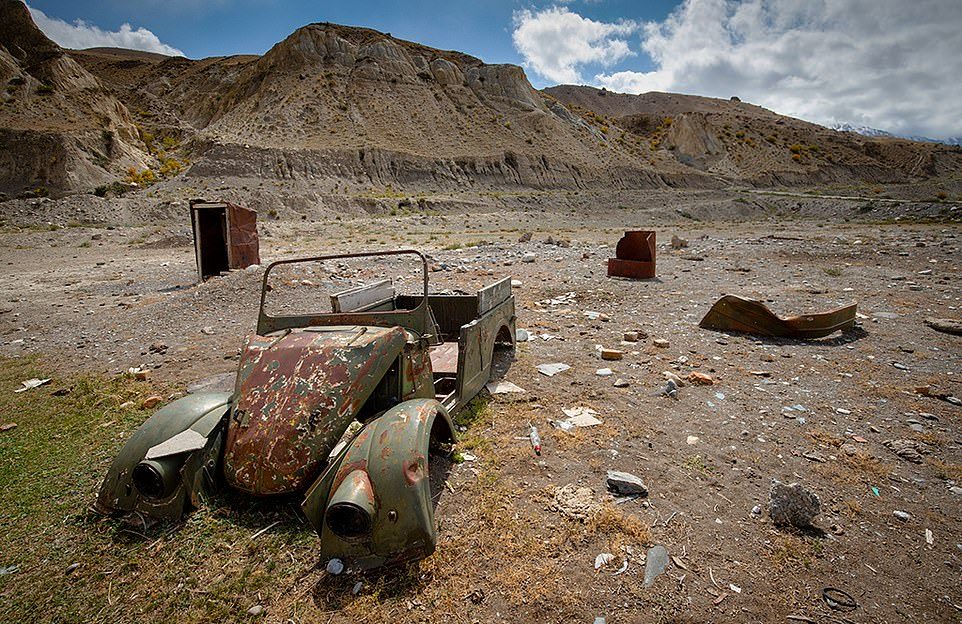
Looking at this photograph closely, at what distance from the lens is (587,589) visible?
→ 95.7 inches

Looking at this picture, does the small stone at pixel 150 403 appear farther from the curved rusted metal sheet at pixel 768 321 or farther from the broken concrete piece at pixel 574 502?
the curved rusted metal sheet at pixel 768 321

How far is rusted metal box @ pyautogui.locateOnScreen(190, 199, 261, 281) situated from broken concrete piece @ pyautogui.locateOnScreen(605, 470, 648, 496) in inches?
449

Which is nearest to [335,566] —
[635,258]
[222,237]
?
[635,258]

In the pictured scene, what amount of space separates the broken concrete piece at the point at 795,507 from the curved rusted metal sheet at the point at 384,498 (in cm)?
204

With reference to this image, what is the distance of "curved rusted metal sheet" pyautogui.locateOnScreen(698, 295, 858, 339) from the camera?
6070mm

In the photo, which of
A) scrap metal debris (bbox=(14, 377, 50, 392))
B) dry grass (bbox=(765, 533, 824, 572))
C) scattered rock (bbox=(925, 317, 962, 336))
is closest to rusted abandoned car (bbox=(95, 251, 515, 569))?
dry grass (bbox=(765, 533, 824, 572))

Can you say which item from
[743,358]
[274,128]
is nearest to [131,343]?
[743,358]

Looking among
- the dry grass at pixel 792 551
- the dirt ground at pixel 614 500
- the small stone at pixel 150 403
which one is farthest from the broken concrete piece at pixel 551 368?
the small stone at pixel 150 403

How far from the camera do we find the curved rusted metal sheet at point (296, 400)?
2.71 metres

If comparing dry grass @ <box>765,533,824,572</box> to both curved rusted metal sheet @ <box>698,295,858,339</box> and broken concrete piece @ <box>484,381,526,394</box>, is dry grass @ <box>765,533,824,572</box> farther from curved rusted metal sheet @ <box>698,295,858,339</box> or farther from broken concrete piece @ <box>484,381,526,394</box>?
curved rusted metal sheet @ <box>698,295,858,339</box>

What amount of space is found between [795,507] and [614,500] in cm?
102

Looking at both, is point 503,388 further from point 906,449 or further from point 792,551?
point 906,449

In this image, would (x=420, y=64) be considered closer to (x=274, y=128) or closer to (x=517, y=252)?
(x=274, y=128)

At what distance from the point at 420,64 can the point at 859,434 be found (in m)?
57.5
